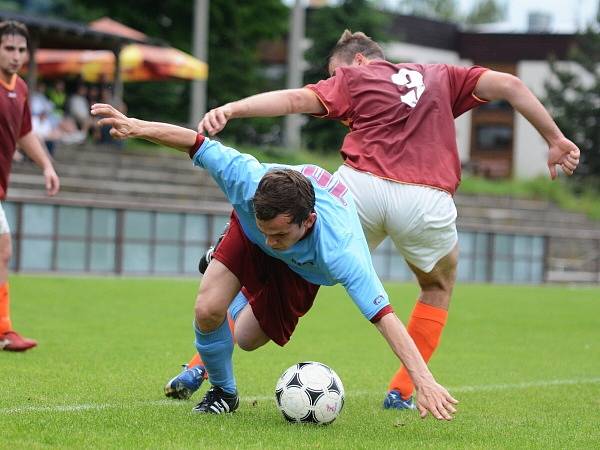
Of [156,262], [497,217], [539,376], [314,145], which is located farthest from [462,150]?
[539,376]

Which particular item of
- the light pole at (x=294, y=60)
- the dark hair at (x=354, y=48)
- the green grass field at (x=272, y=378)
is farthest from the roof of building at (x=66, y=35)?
the dark hair at (x=354, y=48)

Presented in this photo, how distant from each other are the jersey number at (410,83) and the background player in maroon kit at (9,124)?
10.9 feet

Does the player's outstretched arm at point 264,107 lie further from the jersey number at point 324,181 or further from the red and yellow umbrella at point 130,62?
the red and yellow umbrella at point 130,62

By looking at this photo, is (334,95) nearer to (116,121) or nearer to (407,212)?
(407,212)

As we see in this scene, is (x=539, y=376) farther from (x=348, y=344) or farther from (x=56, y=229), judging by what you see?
(x=56, y=229)

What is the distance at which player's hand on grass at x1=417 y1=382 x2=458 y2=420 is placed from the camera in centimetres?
511

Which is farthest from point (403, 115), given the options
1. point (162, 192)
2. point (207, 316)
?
point (162, 192)

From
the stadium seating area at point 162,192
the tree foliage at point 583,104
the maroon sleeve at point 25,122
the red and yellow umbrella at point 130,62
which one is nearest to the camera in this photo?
the maroon sleeve at point 25,122

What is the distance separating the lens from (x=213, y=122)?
538 centimetres

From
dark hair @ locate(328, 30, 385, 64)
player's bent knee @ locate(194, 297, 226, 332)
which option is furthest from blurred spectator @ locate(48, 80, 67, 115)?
player's bent knee @ locate(194, 297, 226, 332)

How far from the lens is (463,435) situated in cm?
565

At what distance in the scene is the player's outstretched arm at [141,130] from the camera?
524 centimetres

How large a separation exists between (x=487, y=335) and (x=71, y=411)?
7054 mm

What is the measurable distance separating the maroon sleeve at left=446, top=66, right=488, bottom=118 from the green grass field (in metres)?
1.79
